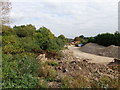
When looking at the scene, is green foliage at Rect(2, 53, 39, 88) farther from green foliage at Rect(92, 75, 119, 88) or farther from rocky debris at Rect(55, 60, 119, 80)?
green foliage at Rect(92, 75, 119, 88)

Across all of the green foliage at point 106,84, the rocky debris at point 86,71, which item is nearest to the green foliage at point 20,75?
the rocky debris at point 86,71

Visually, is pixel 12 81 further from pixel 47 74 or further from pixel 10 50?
pixel 10 50

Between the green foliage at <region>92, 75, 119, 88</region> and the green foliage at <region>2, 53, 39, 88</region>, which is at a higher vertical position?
the green foliage at <region>2, 53, 39, 88</region>

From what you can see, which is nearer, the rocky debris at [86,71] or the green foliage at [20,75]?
the green foliage at [20,75]

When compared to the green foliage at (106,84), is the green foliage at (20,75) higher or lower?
higher

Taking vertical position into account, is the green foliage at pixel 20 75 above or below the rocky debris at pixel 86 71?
above

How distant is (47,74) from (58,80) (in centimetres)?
50

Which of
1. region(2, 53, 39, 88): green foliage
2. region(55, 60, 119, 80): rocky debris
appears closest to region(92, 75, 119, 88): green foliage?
region(55, 60, 119, 80): rocky debris

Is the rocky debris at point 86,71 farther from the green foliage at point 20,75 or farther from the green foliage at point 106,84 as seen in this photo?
the green foliage at point 20,75

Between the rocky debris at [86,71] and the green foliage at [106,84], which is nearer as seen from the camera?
the green foliage at [106,84]

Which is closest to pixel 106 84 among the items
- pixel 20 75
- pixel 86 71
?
pixel 86 71

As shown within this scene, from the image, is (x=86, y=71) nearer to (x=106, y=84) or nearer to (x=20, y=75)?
(x=106, y=84)

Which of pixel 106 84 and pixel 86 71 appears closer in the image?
pixel 106 84

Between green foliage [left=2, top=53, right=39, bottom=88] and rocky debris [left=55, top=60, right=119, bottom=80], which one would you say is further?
rocky debris [left=55, top=60, right=119, bottom=80]
